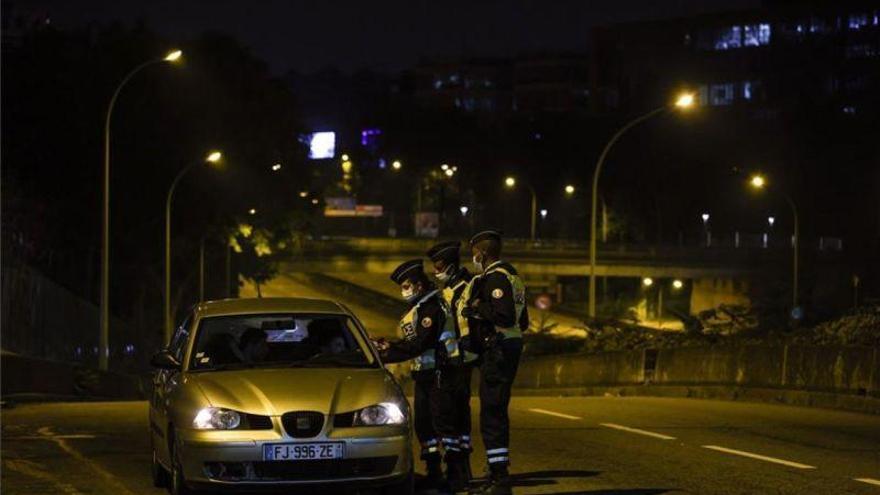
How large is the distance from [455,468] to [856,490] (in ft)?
9.71

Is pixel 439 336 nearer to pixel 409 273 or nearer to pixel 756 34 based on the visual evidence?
pixel 409 273

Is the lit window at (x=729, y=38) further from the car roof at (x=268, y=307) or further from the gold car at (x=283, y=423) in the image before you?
the gold car at (x=283, y=423)

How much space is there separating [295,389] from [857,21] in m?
115

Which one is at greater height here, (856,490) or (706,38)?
(706,38)

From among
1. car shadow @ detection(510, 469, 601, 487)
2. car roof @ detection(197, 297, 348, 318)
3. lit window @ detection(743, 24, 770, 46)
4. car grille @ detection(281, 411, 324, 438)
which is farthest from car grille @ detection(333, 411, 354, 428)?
lit window @ detection(743, 24, 770, 46)

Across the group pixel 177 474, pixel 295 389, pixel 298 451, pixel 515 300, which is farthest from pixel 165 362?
pixel 515 300

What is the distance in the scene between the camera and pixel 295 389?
33.9ft

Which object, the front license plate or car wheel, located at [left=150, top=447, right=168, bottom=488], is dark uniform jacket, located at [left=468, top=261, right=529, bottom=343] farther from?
car wheel, located at [left=150, top=447, right=168, bottom=488]

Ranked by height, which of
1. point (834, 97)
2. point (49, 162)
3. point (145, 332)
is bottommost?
point (145, 332)

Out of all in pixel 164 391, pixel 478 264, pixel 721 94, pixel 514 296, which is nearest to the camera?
pixel 514 296

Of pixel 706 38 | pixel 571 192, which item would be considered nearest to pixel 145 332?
pixel 571 192

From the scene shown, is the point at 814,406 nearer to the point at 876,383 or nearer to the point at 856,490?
the point at 876,383

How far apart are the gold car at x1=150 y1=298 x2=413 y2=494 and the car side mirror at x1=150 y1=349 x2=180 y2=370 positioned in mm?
12

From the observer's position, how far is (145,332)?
225 ft
